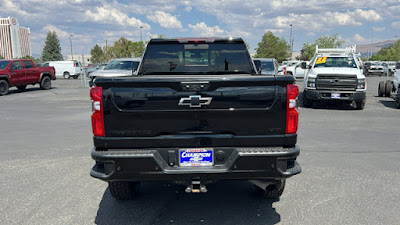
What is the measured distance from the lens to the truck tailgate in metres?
3.27

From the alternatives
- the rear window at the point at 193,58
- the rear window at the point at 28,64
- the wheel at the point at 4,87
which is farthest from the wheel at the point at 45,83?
the rear window at the point at 193,58

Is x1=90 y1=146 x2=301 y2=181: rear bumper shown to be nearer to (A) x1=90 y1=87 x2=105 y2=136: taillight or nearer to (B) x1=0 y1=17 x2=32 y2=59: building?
(A) x1=90 y1=87 x2=105 y2=136: taillight

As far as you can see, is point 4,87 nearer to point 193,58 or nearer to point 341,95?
point 341,95

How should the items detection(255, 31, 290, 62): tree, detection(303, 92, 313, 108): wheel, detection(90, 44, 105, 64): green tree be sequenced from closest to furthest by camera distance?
detection(303, 92, 313, 108): wheel < detection(255, 31, 290, 62): tree < detection(90, 44, 105, 64): green tree

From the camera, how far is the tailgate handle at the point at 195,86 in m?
3.26

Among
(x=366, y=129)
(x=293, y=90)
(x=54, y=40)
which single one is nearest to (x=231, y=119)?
(x=293, y=90)

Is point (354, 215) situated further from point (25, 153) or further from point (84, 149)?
point (25, 153)

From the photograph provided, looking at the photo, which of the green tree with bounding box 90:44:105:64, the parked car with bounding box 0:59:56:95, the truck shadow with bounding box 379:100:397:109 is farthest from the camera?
the green tree with bounding box 90:44:105:64

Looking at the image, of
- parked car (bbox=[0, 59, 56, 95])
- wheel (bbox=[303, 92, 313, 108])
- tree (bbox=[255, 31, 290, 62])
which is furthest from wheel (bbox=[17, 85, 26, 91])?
tree (bbox=[255, 31, 290, 62])

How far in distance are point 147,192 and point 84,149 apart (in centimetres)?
276

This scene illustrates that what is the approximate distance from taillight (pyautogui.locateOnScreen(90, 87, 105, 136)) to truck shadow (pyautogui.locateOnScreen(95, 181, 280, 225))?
44.0 inches

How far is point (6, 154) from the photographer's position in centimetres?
670

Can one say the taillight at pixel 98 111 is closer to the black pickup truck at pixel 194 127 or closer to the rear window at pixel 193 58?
the black pickup truck at pixel 194 127

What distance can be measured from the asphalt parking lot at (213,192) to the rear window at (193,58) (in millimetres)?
1626
